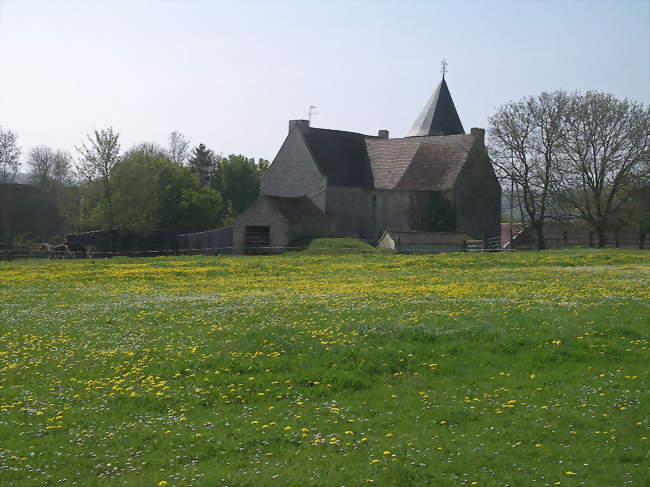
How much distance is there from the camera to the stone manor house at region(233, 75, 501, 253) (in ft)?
231

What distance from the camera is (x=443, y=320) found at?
16.9 meters

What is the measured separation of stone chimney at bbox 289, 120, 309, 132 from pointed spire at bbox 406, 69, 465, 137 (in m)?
15.1

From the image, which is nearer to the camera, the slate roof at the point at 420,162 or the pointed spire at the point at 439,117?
the slate roof at the point at 420,162

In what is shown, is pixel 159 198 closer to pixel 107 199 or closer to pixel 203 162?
pixel 107 199

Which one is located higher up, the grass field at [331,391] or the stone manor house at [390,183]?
the stone manor house at [390,183]

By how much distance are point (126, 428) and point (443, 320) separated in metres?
8.17

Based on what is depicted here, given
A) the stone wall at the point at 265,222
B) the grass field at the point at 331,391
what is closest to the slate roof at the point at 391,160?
the stone wall at the point at 265,222

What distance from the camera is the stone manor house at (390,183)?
7050 centimetres

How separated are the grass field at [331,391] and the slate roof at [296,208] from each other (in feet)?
134

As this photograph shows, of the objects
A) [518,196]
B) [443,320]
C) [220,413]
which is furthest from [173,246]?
[220,413]

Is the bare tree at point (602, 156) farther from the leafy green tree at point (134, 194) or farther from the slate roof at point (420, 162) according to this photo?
the leafy green tree at point (134, 194)

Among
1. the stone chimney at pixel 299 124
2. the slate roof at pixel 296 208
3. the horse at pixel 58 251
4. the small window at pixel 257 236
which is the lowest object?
the horse at pixel 58 251

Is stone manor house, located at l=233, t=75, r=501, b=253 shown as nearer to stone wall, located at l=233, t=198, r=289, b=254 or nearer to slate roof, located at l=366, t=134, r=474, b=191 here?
slate roof, located at l=366, t=134, r=474, b=191

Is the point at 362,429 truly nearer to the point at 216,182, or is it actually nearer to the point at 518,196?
the point at 518,196
